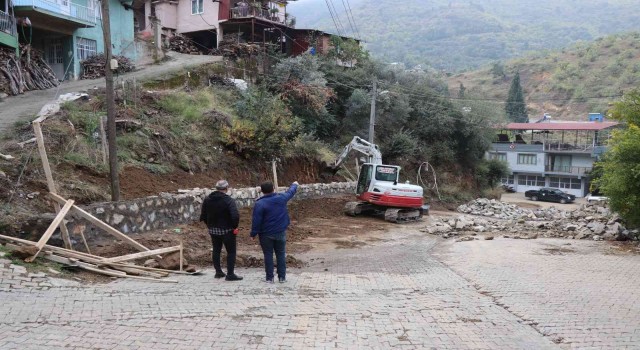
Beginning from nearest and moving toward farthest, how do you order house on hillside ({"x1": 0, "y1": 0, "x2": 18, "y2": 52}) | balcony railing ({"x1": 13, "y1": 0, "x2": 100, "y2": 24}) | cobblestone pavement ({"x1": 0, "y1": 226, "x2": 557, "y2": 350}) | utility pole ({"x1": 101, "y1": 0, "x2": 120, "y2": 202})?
cobblestone pavement ({"x1": 0, "y1": 226, "x2": 557, "y2": 350})
utility pole ({"x1": 101, "y1": 0, "x2": 120, "y2": 202})
house on hillside ({"x1": 0, "y1": 0, "x2": 18, "y2": 52})
balcony railing ({"x1": 13, "y1": 0, "x2": 100, "y2": 24})

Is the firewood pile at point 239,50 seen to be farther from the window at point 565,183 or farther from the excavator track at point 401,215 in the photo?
the window at point 565,183

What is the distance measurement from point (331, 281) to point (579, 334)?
3.92m

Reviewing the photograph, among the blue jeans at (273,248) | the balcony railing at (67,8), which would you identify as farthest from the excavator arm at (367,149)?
the balcony railing at (67,8)

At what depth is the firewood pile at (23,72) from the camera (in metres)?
20.3

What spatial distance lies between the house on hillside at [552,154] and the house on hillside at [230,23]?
2468cm

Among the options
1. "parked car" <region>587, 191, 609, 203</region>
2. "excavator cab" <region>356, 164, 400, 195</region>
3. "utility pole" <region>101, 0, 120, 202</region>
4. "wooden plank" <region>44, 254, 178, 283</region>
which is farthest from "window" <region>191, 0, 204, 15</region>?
"wooden plank" <region>44, 254, 178, 283</region>

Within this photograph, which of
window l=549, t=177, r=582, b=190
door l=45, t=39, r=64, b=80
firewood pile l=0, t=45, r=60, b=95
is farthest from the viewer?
window l=549, t=177, r=582, b=190

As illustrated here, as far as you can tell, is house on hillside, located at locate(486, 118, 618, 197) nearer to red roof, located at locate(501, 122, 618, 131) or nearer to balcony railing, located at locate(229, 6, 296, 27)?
red roof, located at locate(501, 122, 618, 131)

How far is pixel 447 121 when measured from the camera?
34844mm

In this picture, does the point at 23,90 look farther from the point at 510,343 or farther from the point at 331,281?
the point at 510,343

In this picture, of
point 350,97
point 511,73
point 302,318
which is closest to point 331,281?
point 302,318

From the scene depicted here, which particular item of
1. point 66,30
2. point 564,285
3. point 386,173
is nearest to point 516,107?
point 386,173

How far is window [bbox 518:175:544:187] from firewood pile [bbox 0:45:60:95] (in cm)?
5061

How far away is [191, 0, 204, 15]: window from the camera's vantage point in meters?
38.1
